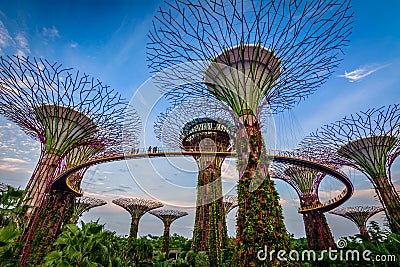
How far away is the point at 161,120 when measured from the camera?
18.1 metres

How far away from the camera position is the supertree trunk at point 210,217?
551 inches

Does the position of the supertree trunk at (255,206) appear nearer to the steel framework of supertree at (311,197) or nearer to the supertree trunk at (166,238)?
the steel framework of supertree at (311,197)

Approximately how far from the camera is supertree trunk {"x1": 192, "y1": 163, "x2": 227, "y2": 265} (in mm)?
13984

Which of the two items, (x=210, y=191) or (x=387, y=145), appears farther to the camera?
(x=210, y=191)

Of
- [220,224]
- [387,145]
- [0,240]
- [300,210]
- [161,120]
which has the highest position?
[161,120]

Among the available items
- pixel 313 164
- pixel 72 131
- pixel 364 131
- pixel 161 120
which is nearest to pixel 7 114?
pixel 72 131

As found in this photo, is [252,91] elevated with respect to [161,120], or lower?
lower

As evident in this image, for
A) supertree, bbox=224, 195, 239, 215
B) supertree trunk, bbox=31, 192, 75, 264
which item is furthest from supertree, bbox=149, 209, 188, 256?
supertree trunk, bbox=31, 192, 75, 264

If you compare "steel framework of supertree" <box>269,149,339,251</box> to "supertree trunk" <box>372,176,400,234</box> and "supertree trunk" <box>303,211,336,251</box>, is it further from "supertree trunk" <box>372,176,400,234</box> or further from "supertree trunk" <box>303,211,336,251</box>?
"supertree trunk" <box>372,176,400,234</box>

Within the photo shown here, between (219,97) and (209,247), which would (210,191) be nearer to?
(209,247)

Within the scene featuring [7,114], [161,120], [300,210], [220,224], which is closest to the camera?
[7,114]

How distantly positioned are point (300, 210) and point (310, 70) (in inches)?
623

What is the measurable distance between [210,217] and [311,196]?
31.2 ft

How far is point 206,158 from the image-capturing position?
1681cm
